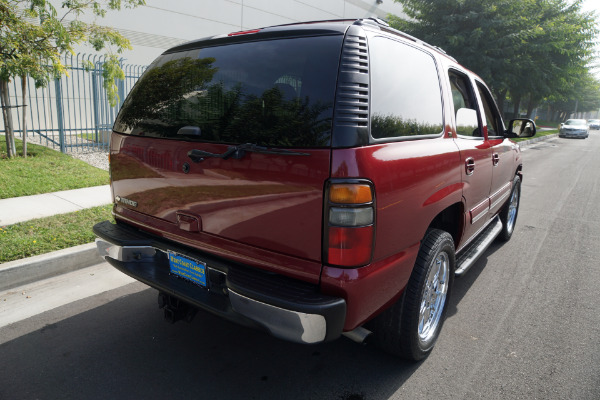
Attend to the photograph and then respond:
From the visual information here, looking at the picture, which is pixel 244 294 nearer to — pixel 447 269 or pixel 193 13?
pixel 447 269

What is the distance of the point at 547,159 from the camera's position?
1554cm

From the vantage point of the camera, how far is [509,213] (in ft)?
16.9

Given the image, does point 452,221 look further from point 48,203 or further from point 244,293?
point 48,203

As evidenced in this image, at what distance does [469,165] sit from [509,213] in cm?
247

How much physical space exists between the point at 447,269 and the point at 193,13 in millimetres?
16500

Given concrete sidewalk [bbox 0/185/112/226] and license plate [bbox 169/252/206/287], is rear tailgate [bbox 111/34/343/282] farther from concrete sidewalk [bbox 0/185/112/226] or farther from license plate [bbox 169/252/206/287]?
concrete sidewalk [bbox 0/185/112/226]

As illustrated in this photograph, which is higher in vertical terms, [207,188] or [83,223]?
[207,188]

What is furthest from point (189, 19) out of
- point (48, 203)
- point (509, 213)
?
point (509, 213)

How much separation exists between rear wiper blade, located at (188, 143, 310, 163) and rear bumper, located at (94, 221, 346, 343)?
0.56 meters

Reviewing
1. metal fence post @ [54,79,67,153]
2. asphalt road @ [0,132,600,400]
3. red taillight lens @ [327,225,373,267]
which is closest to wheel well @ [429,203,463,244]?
asphalt road @ [0,132,600,400]

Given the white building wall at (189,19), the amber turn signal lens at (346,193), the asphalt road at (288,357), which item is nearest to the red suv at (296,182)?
the amber turn signal lens at (346,193)

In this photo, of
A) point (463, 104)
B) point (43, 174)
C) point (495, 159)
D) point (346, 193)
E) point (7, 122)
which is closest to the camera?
point (346, 193)

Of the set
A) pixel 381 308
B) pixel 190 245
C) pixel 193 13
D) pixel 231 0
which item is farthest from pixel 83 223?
pixel 231 0

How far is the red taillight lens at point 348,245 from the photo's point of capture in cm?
194
